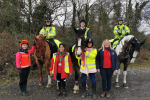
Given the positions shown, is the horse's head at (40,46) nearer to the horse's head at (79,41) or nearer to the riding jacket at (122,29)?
the horse's head at (79,41)

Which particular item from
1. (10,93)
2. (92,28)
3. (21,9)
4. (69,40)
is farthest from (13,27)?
(92,28)

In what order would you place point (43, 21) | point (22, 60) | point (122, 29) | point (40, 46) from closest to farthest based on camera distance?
point (22, 60)
point (40, 46)
point (122, 29)
point (43, 21)

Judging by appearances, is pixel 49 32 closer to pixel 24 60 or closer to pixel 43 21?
pixel 24 60

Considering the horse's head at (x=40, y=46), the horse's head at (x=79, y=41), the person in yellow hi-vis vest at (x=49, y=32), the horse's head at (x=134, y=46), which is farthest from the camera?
the person in yellow hi-vis vest at (x=49, y=32)

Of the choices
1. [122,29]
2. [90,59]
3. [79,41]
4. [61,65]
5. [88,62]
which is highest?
[122,29]

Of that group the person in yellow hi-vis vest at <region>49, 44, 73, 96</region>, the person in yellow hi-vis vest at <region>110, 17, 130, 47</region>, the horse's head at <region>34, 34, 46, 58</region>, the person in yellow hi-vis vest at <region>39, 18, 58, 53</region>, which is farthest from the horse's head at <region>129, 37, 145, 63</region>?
the horse's head at <region>34, 34, 46, 58</region>

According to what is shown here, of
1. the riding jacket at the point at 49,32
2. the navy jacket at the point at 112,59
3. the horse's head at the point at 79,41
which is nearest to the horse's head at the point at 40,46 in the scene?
the riding jacket at the point at 49,32

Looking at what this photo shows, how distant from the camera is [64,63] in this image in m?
3.70

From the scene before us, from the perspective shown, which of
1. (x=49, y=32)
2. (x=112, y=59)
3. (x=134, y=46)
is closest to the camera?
(x=112, y=59)

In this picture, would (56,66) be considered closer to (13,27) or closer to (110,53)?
(110,53)

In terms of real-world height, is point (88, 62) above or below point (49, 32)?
below

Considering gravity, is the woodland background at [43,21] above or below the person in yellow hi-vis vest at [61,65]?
above

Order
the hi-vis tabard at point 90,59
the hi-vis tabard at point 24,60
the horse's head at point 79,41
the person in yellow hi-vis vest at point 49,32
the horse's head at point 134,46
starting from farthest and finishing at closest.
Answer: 1. the person in yellow hi-vis vest at point 49,32
2. the horse's head at point 134,46
3. the hi-vis tabard at point 24,60
4. the hi-vis tabard at point 90,59
5. the horse's head at point 79,41

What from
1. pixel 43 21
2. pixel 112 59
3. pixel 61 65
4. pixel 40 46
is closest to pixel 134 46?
pixel 112 59
